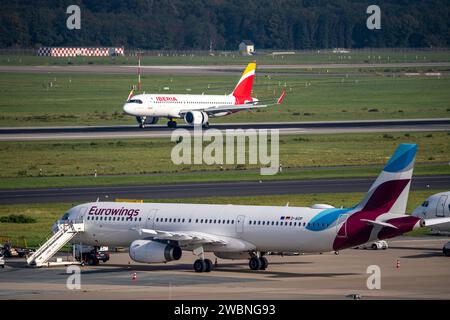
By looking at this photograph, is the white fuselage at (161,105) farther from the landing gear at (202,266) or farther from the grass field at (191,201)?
the landing gear at (202,266)

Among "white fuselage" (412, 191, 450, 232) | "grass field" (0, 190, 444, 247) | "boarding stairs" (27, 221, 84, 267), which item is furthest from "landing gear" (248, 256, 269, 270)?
"grass field" (0, 190, 444, 247)

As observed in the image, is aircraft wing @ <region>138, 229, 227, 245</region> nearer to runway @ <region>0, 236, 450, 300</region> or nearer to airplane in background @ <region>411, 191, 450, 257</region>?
runway @ <region>0, 236, 450, 300</region>

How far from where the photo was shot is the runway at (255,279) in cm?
5559

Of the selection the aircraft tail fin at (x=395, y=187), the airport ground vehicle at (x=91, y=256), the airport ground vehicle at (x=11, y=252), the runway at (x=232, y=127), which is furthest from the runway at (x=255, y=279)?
the runway at (x=232, y=127)

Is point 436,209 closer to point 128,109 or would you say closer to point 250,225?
point 250,225

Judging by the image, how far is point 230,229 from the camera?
6550 cm

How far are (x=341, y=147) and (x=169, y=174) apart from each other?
1134 inches

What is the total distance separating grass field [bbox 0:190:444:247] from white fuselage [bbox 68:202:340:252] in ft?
31.5

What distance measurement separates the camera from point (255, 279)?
6200cm

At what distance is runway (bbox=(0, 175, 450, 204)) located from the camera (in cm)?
9488

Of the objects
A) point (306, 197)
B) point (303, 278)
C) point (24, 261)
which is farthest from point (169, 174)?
point (303, 278)

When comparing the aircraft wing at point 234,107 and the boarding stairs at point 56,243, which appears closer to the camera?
the boarding stairs at point 56,243

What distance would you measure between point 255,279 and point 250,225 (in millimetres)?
4009

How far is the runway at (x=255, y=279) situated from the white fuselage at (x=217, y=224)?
5.88 ft
